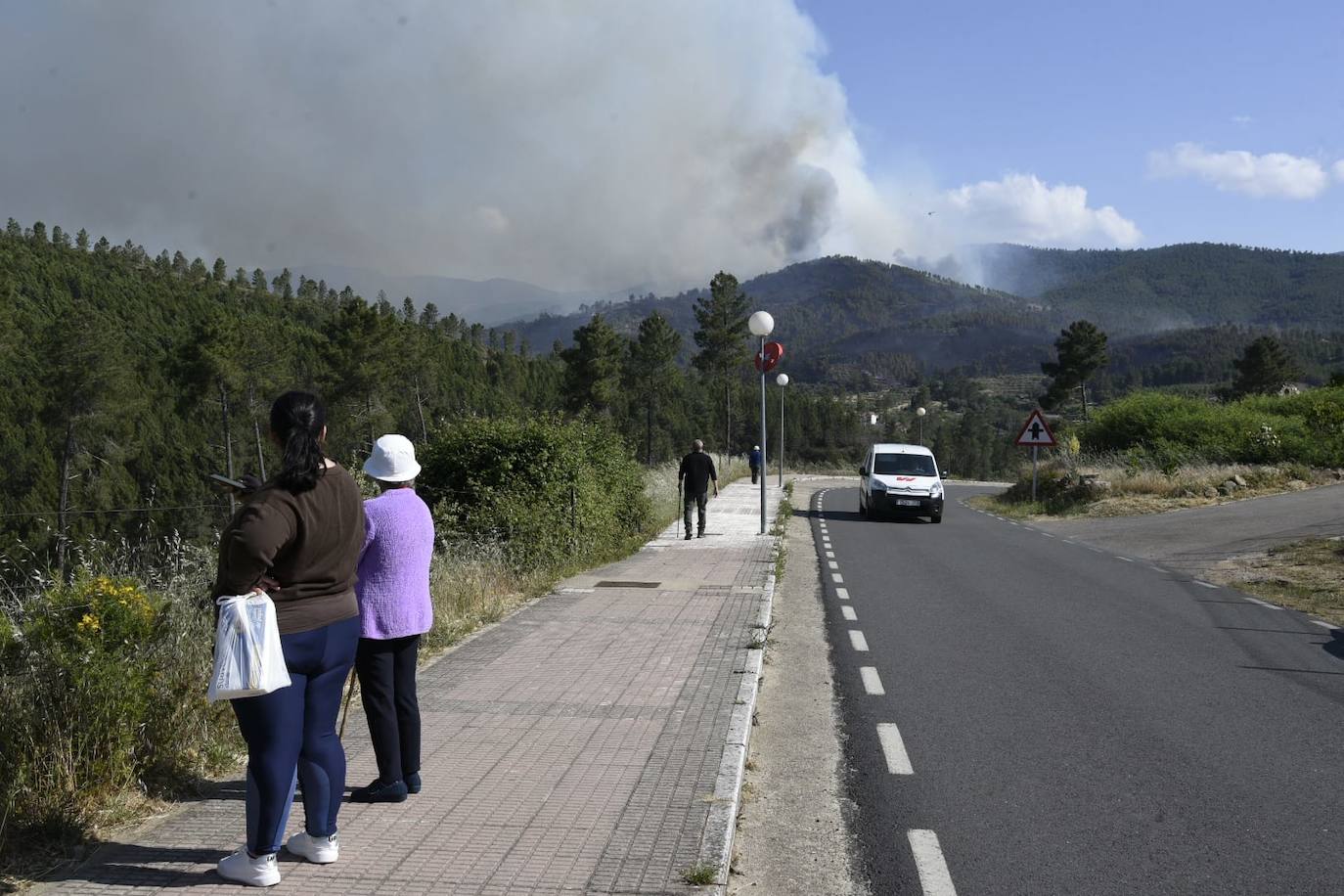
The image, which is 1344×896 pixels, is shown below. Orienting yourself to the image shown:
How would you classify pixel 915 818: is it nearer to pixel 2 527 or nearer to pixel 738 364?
pixel 2 527

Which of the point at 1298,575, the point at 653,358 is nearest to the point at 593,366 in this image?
the point at 653,358

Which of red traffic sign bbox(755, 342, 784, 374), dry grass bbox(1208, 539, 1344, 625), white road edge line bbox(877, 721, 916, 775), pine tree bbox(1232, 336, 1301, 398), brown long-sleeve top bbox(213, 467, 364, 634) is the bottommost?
dry grass bbox(1208, 539, 1344, 625)

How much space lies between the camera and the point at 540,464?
15.0 metres

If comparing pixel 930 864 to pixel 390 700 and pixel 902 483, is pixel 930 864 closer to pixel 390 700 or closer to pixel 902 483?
pixel 390 700

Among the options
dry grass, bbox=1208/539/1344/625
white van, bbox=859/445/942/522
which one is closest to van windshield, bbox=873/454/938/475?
white van, bbox=859/445/942/522

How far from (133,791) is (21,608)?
55.1 inches

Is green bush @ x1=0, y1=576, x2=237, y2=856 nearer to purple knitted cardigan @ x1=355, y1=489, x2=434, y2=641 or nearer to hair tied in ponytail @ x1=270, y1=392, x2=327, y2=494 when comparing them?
purple knitted cardigan @ x1=355, y1=489, x2=434, y2=641

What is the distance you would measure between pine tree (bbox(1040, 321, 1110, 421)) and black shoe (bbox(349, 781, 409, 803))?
7412 cm

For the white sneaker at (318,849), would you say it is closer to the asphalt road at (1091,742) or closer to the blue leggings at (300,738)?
the blue leggings at (300,738)

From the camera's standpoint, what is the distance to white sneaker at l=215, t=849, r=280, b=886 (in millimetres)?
3920

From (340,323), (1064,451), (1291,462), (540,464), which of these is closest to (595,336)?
(340,323)

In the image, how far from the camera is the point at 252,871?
12.9 feet

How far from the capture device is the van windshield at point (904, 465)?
85.6 feet

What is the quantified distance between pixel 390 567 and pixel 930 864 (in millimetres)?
2637
